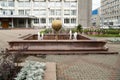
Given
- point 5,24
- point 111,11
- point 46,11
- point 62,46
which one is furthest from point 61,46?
point 111,11

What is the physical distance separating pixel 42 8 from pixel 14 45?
5244 cm

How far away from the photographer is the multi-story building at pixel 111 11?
91387mm

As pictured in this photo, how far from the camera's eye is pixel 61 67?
26.0 feet

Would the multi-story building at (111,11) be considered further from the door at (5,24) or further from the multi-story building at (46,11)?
the door at (5,24)

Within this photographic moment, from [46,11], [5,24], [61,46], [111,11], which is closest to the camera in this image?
[61,46]

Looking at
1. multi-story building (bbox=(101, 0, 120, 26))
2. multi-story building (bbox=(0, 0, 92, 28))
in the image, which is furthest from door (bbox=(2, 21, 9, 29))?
multi-story building (bbox=(101, 0, 120, 26))

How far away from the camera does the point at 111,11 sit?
101562 millimetres

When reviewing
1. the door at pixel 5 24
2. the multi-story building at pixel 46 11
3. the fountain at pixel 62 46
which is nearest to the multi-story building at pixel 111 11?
the multi-story building at pixel 46 11

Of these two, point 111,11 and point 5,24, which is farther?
point 111,11

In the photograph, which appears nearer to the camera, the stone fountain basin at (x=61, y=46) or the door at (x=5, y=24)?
the stone fountain basin at (x=61, y=46)

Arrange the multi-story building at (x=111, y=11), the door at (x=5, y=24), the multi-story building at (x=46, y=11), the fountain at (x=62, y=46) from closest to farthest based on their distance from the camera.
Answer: the fountain at (x=62, y=46) < the door at (x=5, y=24) < the multi-story building at (x=46, y=11) < the multi-story building at (x=111, y=11)

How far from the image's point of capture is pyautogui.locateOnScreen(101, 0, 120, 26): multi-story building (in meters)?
91.4

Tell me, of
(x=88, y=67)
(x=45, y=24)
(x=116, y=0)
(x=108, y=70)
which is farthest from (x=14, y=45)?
(x=116, y=0)

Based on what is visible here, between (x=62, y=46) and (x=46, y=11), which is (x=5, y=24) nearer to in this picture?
(x=46, y=11)
